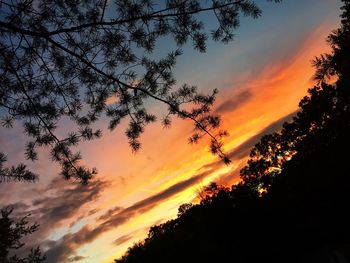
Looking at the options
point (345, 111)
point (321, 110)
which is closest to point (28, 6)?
point (345, 111)

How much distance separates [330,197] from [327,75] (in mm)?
17298

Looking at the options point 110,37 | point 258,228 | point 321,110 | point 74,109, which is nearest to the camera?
point 110,37

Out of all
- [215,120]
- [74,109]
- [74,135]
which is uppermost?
[74,109]

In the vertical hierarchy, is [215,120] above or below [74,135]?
below

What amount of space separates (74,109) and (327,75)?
5469 mm

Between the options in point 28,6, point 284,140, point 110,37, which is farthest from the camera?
point 284,140

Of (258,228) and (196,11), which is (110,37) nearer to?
(196,11)

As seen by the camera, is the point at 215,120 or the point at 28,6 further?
the point at 215,120

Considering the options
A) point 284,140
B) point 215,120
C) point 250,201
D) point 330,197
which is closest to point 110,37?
point 215,120

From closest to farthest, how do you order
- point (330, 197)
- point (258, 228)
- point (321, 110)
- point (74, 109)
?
1. point (74, 109)
2. point (330, 197)
3. point (258, 228)
4. point (321, 110)

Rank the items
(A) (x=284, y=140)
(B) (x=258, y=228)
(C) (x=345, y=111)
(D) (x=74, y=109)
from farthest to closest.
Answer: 1. (A) (x=284, y=140)
2. (C) (x=345, y=111)
3. (B) (x=258, y=228)
4. (D) (x=74, y=109)

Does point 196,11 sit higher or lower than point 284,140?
lower

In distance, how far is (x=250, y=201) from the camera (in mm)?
22594

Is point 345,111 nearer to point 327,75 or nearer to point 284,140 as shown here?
point 284,140
